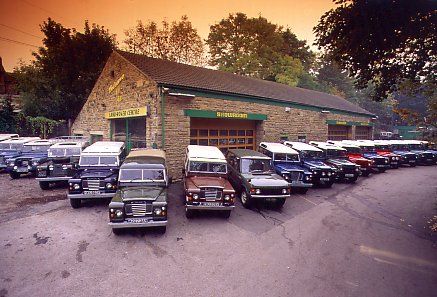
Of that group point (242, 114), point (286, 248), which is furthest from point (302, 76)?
point (286, 248)

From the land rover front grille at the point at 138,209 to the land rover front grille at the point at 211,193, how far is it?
5.75ft

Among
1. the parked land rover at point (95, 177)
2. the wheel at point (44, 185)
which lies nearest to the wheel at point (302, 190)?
the parked land rover at point (95, 177)

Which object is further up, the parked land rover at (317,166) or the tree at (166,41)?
the tree at (166,41)

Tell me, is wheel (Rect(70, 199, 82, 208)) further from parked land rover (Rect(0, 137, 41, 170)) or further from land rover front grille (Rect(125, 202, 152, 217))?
parked land rover (Rect(0, 137, 41, 170))

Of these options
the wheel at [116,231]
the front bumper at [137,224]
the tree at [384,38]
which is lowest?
the wheel at [116,231]

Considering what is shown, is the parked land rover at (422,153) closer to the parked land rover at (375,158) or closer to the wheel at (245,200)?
the parked land rover at (375,158)

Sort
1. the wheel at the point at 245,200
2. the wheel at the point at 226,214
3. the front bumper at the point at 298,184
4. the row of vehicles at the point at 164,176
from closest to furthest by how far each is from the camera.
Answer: the row of vehicles at the point at 164,176 → the wheel at the point at 226,214 → the wheel at the point at 245,200 → the front bumper at the point at 298,184

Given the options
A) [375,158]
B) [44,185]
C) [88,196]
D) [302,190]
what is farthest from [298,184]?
[44,185]

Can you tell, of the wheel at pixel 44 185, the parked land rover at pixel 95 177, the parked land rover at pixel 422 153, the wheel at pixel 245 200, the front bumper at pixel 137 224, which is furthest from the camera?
the parked land rover at pixel 422 153

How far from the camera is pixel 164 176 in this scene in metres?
7.54

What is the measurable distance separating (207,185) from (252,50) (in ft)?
113

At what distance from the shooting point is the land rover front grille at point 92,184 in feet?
25.8

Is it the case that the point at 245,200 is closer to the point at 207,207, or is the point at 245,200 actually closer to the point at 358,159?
the point at 207,207

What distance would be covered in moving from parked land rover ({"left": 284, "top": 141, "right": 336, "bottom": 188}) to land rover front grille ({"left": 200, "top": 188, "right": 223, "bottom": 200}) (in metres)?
6.46
